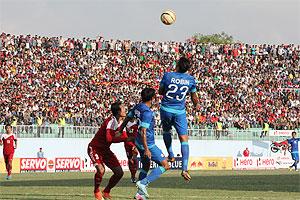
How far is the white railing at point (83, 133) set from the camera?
45125mm

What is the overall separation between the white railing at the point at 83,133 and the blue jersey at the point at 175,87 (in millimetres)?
26998

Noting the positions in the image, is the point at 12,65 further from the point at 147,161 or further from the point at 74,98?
the point at 147,161

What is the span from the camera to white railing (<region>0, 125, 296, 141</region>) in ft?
148

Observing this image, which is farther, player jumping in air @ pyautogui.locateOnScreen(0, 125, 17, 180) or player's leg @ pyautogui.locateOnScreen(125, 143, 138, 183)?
player jumping in air @ pyautogui.locateOnScreen(0, 125, 17, 180)

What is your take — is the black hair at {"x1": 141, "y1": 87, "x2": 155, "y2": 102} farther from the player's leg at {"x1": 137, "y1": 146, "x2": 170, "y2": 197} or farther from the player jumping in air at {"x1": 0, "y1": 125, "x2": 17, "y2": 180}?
the player jumping in air at {"x1": 0, "y1": 125, "x2": 17, "y2": 180}

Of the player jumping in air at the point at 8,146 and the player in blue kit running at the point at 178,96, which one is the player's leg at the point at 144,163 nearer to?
the player in blue kit running at the point at 178,96

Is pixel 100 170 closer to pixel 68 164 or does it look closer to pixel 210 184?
pixel 210 184

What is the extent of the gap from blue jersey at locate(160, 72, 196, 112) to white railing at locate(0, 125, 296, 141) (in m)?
27.0

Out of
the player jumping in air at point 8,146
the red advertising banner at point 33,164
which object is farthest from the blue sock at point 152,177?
the red advertising banner at point 33,164

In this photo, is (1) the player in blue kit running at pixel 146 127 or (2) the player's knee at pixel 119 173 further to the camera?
(2) the player's knee at pixel 119 173

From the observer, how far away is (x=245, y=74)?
6638cm

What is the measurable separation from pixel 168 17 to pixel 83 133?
20262 mm

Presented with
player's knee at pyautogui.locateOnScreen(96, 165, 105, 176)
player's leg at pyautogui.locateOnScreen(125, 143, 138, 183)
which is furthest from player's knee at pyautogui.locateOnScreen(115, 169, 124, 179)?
player's leg at pyautogui.locateOnScreen(125, 143, 138, 183)

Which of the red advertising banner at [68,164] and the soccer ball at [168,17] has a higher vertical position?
the soccer ball at [168,17]
